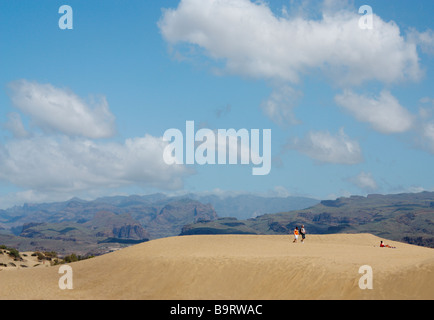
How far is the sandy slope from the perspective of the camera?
25.1 meters

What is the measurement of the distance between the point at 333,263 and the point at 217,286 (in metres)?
7.52

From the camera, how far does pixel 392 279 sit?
24969mm

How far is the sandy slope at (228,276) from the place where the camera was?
25062 millimetres

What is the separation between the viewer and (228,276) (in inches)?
1195

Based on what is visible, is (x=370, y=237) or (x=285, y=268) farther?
(x=370, y=237)
